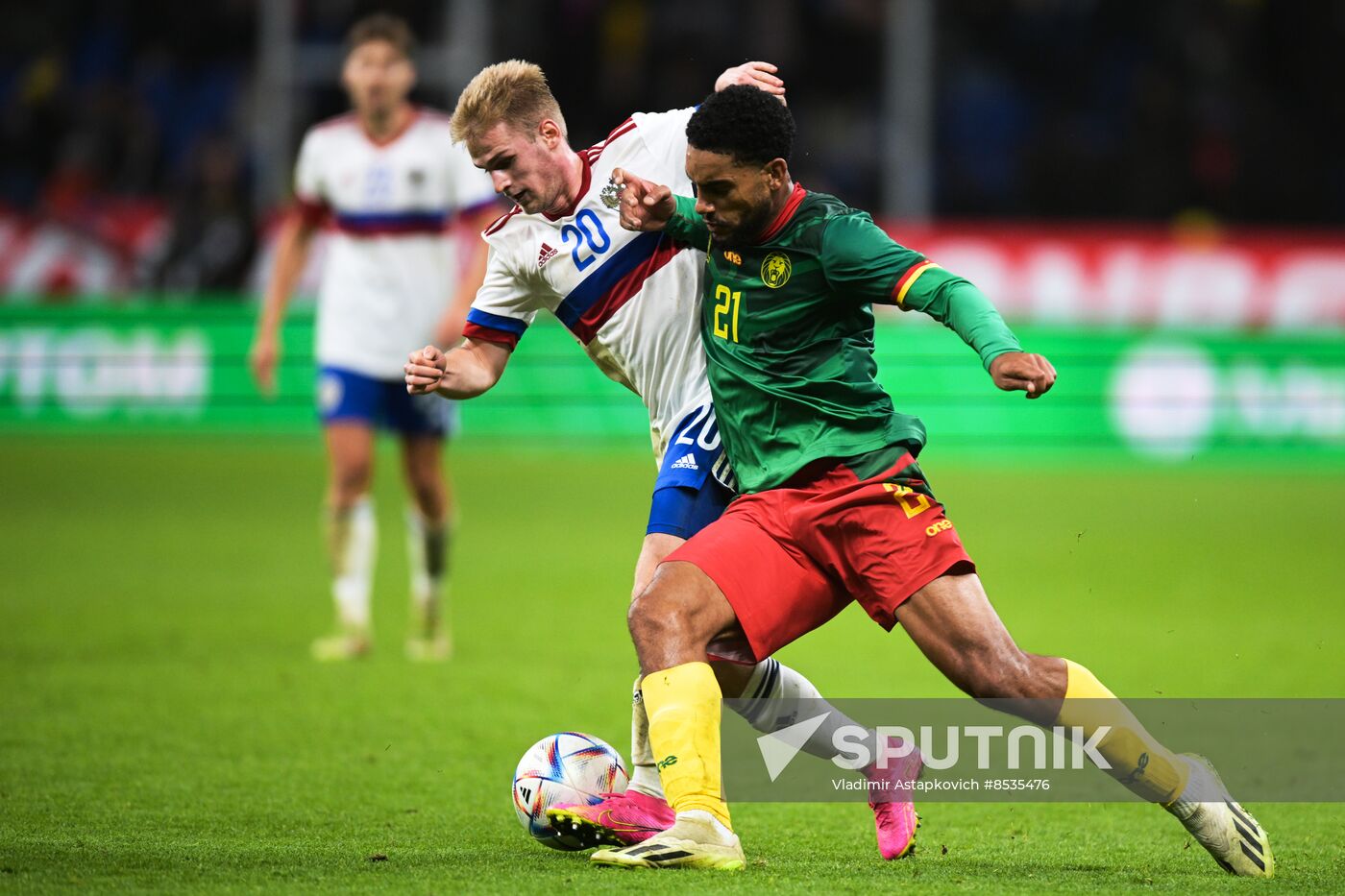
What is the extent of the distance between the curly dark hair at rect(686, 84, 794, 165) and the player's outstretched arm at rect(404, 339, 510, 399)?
958mm

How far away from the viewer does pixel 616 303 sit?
5391 mm

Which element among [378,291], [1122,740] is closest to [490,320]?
[1122,740]

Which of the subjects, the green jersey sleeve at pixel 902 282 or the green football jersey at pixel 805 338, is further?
the green football jersey at pixel 805 338

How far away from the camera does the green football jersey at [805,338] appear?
4699 millimetres

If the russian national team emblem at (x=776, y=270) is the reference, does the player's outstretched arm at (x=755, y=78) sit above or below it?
above

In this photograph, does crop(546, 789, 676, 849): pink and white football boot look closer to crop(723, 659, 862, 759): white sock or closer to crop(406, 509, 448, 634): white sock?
crop(723, 659, 862, 759): white sock

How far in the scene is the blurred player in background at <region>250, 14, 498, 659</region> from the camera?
28.4 feet

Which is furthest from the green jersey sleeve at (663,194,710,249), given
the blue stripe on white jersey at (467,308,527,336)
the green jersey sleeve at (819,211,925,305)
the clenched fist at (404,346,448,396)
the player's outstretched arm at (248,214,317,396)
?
the player's outstretched arm at (248,214,317,396)

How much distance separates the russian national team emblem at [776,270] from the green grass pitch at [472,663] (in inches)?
59.9

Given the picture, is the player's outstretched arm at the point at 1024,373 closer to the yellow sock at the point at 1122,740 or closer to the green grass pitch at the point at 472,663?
the yellow sock at the point at 1122,740

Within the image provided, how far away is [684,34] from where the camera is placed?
21484 mm

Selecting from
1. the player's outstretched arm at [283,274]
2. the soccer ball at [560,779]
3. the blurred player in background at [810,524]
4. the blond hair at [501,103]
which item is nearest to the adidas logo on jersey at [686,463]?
the blurred player in background at [810,524]

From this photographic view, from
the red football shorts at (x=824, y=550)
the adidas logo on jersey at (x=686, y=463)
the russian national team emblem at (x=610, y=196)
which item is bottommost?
the red football shorts at (x=824, y=550)

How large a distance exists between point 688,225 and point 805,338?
510mm
